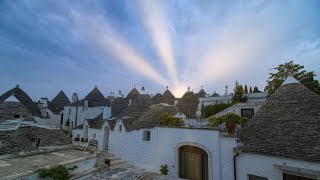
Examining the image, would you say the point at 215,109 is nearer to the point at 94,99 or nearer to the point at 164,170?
the point at 164,170

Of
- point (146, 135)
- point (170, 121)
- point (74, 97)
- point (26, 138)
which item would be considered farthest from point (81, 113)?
point (170, 121)

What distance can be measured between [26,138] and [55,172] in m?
9.00

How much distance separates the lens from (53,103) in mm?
36031

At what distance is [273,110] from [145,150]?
10730 millimetres

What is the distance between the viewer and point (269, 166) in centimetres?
1049

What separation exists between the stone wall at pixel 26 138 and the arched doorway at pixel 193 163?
1157 centimetres

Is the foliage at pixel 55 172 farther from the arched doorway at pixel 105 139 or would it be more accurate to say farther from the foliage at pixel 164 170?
the arched doorway at pixel 105 139

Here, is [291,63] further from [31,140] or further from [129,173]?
[31,140]

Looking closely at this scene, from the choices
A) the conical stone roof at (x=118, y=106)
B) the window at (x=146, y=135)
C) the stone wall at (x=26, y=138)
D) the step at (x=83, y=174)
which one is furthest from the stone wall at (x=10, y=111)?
the window at (x=146, y=135)

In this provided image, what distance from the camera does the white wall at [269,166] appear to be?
30.5 ft

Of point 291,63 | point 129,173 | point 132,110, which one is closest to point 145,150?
point 132,110

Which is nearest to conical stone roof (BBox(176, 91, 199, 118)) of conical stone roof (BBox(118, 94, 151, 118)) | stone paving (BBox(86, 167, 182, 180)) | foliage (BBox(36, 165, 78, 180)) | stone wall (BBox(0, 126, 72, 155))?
conical stone roof (BBox(118, 94, 151, 118))

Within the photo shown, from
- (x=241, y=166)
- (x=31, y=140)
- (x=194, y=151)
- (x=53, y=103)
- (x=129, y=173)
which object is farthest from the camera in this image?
(x=53, y=103)

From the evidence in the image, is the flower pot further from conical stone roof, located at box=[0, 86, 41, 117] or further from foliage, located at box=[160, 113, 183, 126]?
conical stone roof, located at box=[0, 86, 41, 117]
